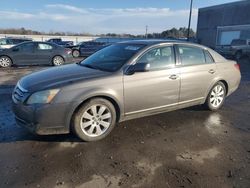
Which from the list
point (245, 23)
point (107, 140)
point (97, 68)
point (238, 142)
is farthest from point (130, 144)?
point (245, 23)

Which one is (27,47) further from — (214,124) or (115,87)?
(214,124)

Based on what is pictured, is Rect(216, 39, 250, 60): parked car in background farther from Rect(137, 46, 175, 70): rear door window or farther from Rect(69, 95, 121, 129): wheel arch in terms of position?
Rect(69, 95, 121, 129): wheel arch

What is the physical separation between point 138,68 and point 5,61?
1113 centimetres

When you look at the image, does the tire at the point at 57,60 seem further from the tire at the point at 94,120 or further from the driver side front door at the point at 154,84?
the tire at the point at 94,120

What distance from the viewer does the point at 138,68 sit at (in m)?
4.13

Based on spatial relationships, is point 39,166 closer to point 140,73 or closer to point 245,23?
point 140,73

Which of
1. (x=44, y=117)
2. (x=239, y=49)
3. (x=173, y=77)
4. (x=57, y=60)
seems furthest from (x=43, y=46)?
(x=239, y=49)

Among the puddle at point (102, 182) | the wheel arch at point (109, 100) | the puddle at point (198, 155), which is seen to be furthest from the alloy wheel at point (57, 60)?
the puddle at point (102, 182)

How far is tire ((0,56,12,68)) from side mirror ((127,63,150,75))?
432 inches

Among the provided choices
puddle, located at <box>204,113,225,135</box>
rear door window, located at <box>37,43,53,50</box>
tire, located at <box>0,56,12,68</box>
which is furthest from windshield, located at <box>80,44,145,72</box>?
tire, located at <box>0,56,12,68</box>

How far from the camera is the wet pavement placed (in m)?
3.03

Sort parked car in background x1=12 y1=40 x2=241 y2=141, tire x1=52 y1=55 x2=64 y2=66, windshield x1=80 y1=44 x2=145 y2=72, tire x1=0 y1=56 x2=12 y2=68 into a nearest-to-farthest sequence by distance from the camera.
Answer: parked car in background x1=12 y1=40 x2=241 y2=141 → windshield x1=80 y1=44 x2=145 y2=72 → tire x1=0 y1=56 x2=12 y2=68 → tire x1=52 y1=55 x2=64 y2=66

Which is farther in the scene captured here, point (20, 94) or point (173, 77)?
point (173, 77)

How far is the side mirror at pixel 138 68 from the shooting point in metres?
4.12
